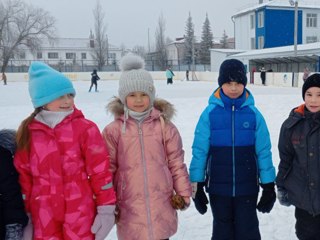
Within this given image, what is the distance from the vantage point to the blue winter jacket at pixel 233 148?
2348 millimetres

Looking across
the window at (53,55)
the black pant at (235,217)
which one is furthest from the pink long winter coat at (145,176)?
the window at (53,55)

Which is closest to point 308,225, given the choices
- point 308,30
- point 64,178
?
point 64,178

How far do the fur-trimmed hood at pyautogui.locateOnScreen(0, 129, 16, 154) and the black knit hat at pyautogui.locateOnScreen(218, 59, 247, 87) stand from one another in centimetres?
136

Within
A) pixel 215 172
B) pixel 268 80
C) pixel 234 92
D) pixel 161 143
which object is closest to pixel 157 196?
pixel 161 143

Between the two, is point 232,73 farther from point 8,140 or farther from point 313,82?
point 8,140

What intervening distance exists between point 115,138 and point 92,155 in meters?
0.31

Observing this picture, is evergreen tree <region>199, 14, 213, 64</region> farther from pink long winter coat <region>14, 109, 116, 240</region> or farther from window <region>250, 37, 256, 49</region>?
pink long winter coat <region>14, 109, 116, 240</region>

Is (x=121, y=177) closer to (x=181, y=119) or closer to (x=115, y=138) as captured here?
(x=115, y=138)

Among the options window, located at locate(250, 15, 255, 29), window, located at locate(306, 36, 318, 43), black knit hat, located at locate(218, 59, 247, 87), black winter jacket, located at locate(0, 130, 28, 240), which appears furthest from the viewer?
window, located at locate(306, 36, 318, 43)

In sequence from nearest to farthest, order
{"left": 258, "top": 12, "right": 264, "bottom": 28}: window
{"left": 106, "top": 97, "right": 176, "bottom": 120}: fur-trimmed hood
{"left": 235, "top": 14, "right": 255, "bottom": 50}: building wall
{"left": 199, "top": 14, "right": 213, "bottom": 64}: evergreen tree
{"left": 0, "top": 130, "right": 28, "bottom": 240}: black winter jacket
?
{"left": 0, "top": 130, "right": 28, "bottom": 240}: black winter jacket
{"left": 106, "top": 97, "right": 176, "bottom": 120}: fur-trimmed hood
{"left": 258, "top": 12, "right": 264, "bottom": 28}: window
{"left": 235, "top": 14, "right": 255, "bottom": 50}: building wall
{"left": 199, "top": 14, "right": 213, "bottom": 64}: evergreen tree

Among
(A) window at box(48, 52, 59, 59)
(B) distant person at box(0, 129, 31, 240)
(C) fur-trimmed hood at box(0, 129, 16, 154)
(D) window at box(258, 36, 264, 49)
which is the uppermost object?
(A) window at box(48, 52, 59, 59)

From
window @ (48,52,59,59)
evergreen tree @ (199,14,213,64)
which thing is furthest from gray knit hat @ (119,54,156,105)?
window @ (48,52,59,59)

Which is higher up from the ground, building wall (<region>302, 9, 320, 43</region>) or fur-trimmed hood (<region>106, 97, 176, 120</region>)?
building wall (<region>302, 9, 320, 43</region>)

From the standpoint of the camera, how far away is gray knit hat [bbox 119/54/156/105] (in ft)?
7.20
